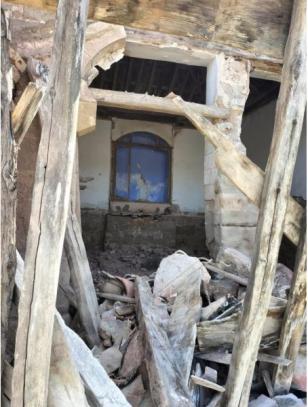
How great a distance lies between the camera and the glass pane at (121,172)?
24.7 feet

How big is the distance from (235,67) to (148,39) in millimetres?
1036

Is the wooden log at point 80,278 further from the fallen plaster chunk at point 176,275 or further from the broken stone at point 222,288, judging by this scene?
the broken stone at point 222,288

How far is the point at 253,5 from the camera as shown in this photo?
1622 mm

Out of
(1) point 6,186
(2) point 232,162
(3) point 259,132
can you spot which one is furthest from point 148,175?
(1) point 6,186

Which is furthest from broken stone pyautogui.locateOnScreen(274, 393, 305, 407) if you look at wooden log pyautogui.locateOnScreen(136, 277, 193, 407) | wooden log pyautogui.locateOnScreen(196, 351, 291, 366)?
wooden log pyautogui.locateOnScreen(136, 277, 193, 407)

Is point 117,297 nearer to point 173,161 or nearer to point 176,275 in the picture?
point 176,275

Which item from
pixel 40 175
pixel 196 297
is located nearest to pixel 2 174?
pixel 40 175

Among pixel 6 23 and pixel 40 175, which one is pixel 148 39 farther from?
pixel 40 175

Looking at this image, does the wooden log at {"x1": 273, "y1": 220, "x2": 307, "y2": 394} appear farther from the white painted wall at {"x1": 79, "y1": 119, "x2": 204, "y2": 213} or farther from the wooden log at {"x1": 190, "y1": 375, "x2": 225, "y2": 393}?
the white painted wall at {"x1": 79, "y1": 119, "x2": 204, "y2": 213}

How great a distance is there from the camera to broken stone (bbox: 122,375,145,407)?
7.87ft

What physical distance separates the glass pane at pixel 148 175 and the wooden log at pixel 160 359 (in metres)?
4.56

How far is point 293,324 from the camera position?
233 cm

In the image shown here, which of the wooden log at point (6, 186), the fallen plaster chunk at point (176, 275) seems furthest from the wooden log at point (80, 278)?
the wooden log at point (6, 186)

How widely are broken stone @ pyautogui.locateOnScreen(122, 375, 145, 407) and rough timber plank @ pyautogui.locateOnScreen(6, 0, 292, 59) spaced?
6.73 ft
